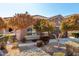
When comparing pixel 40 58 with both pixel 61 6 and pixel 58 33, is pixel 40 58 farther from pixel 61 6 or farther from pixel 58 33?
pixel 61 6

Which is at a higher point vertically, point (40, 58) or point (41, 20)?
point (41, 20)

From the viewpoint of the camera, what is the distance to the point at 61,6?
2.09 metres

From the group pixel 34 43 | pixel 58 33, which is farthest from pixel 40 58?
pixel 58 33

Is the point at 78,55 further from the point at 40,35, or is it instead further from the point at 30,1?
the point at 30,1

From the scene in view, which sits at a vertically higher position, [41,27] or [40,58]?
[41,27]

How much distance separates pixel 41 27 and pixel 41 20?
0.23 ft

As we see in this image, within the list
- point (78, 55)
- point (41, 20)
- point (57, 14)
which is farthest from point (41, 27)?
point (78, 55)

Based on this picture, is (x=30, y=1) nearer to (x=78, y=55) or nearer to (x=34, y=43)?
(x=34, y=43)

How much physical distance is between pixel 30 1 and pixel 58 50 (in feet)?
1.81

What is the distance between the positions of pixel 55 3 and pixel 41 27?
0.27m

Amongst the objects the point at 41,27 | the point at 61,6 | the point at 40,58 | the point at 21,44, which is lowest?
the point at 40,58

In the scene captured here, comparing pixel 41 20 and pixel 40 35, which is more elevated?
pixel 41 20

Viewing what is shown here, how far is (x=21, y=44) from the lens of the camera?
2.10 m

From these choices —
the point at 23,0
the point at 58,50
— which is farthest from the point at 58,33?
the point at 23,0
